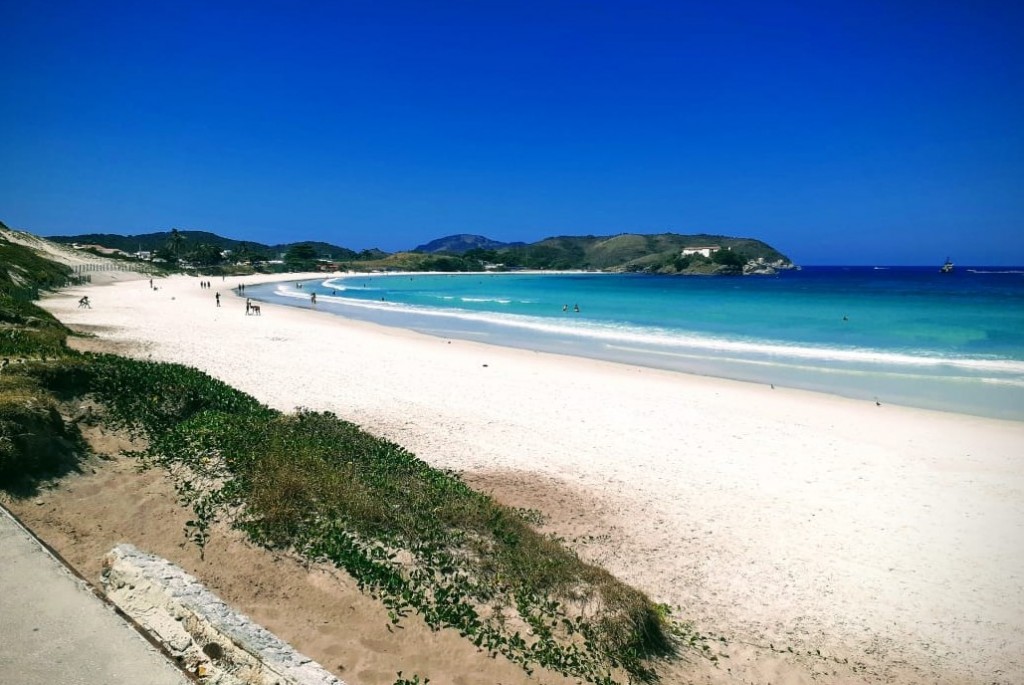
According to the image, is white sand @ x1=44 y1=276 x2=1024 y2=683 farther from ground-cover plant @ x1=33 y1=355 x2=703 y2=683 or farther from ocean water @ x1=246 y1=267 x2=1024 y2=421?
ocean water @ x1=246 y1=267 x2=1024 y2=421

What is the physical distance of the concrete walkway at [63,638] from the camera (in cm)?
312

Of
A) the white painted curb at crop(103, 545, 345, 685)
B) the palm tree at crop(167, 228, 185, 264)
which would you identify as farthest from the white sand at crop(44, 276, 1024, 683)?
the palm tree at crop(167, 228, 185, 264)

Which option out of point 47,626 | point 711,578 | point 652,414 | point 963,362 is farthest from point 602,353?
point 47,626

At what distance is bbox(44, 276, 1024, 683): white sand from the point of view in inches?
243

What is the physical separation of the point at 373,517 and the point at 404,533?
397mm

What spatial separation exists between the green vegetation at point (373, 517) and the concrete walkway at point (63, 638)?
74.7 inches

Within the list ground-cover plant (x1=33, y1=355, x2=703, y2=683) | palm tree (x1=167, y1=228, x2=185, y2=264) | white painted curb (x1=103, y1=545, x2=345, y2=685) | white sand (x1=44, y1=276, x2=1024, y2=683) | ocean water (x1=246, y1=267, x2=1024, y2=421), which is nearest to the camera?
white painted curb (x1=103, y1=545, x2=345, y2=685)

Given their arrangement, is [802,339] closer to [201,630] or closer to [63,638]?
[201,630]

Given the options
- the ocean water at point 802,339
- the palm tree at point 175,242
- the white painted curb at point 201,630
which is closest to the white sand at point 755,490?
the ocean water at point 802,339

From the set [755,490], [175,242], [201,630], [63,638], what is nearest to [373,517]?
[201,630]

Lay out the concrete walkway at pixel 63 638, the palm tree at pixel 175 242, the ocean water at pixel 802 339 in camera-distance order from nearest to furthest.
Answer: the concrete walkway at pixel 63 638 < the ocean water at pixel 802 339 < the palm tree at pixel 175 242

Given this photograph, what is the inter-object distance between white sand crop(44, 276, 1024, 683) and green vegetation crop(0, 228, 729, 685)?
1187 millimetres

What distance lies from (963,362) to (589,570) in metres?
25.5

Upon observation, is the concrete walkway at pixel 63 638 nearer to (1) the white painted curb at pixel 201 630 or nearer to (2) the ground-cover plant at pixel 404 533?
(1) the white painted curb at pixel 201 630
